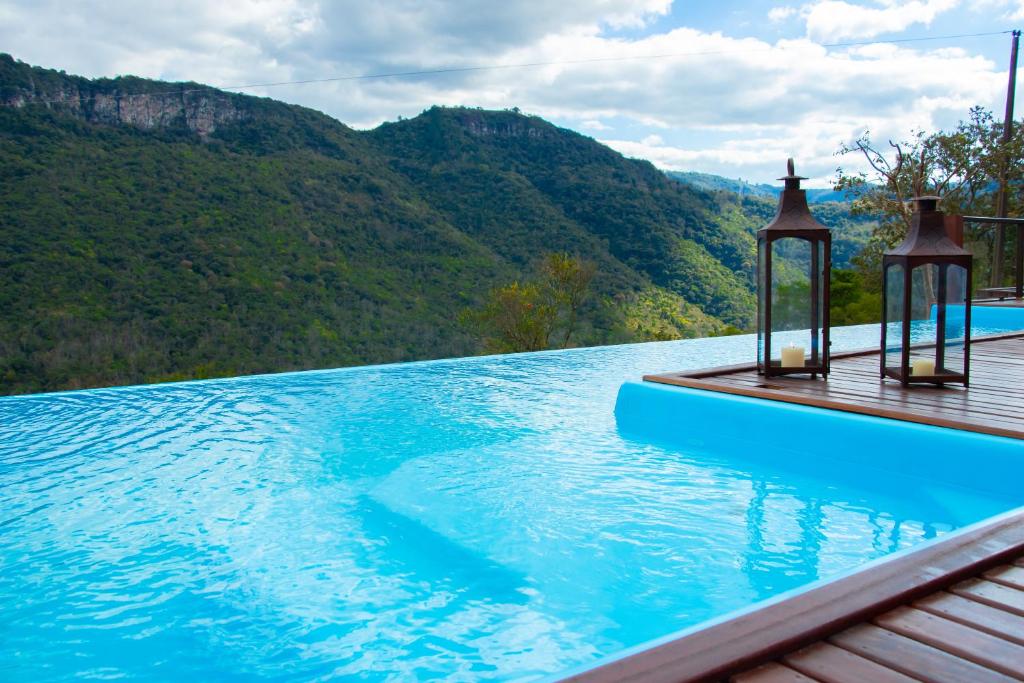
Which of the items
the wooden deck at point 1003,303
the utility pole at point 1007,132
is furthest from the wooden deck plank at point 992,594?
the utility pole at point 1007,132

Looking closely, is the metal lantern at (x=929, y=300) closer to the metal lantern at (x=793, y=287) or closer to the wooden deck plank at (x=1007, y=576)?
the metal lantern at (x=793, y=287)

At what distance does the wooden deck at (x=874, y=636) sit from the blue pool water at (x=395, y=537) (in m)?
0.73

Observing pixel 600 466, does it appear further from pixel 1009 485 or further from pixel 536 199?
pixel 536 199

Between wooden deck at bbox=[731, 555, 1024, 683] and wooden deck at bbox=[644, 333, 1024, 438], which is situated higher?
wooden deck at bbox=[644, 333, 1024, 438]

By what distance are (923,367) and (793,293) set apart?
0.62m

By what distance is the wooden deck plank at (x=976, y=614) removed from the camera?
110cm

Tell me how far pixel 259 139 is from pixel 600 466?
1794 centimetres

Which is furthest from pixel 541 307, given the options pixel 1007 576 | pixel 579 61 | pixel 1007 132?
pixel 1007 576

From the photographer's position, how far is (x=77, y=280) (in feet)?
41.3

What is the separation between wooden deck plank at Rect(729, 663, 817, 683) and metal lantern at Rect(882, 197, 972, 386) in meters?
2.52

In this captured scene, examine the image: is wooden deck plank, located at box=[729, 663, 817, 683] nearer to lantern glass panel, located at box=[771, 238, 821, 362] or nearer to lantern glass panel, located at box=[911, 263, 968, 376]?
lantern glass panel, located at box=[911, 263, 968, 376]

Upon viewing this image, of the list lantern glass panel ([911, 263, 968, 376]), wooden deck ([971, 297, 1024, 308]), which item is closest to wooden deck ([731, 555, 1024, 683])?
lantern glass panel ([911, 263, 968, 376])

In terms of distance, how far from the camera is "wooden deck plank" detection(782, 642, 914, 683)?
98 centimetres

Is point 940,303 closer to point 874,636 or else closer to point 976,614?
point 976,614
